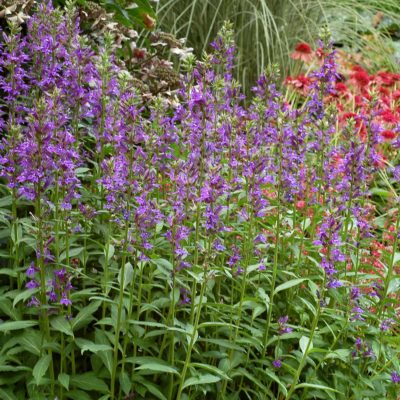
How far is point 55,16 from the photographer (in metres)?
3.31

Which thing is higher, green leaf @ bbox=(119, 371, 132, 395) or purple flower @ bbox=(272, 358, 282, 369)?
purple flower @ bbox=(272, 358, 282, 369)

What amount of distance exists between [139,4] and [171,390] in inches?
143

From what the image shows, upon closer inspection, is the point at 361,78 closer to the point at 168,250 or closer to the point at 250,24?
the point at 250,24

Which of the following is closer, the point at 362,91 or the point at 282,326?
the point at 282,326

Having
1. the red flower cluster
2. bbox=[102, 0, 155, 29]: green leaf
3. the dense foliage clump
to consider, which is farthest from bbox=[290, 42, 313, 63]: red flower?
the dense foliage clump

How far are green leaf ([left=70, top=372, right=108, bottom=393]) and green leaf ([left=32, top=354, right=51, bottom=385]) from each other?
157 mm

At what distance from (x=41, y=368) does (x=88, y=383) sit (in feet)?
0.78

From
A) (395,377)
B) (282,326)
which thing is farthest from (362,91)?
(282,326)

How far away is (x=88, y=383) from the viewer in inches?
111

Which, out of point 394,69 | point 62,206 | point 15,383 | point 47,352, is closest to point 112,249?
point 62,206

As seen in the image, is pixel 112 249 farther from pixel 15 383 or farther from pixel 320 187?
pixel 320 187

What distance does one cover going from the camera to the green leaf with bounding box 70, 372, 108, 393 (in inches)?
110

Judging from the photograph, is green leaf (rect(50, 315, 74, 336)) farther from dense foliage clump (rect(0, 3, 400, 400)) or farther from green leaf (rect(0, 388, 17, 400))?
green leaf (rect(0, 388, 17, 400))

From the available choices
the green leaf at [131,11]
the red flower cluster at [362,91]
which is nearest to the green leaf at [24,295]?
the green leaf at [131,11]
